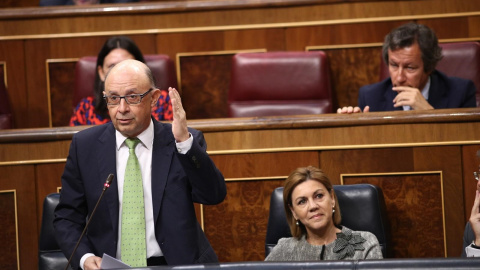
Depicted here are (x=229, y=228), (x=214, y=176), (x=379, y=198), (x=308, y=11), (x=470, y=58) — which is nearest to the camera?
(x=214, y=176)

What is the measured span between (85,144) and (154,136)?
0.37ft

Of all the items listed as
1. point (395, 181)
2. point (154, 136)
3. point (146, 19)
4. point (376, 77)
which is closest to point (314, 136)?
point (395, 181)

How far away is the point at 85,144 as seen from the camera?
1.24 m

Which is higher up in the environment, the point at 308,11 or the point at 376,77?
the point at 308,11

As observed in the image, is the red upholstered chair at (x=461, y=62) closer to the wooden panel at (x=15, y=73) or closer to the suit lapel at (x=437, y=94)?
the suit lapel at (x=437, y=94)

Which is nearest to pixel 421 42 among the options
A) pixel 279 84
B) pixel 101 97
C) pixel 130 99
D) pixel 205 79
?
pixel 279 84

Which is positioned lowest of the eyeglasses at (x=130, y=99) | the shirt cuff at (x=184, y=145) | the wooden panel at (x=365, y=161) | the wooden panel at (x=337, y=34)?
the wooden panel at (x=365, y=161)

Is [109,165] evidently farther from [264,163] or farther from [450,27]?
[450,27]

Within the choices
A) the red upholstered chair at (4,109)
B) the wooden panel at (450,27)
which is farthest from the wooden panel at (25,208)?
the wooden panel at (450,27)

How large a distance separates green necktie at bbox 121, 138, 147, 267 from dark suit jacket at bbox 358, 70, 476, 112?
2.68 ft

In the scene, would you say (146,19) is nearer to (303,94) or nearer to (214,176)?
(303,94)

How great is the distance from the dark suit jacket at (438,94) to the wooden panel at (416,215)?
0.34 metres

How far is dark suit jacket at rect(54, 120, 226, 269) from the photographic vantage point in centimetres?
118

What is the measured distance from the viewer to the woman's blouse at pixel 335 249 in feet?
4.57
